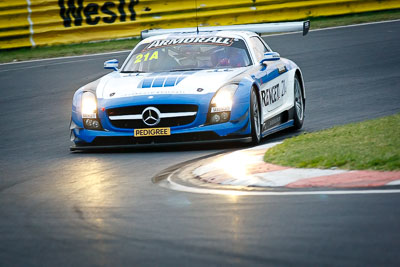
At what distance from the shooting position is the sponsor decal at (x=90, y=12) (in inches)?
894

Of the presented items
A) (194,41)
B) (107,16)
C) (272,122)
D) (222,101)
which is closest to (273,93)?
(272,122)

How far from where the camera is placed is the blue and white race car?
9.86 m

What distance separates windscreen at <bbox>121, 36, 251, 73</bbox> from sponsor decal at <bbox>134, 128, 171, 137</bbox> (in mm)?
1266

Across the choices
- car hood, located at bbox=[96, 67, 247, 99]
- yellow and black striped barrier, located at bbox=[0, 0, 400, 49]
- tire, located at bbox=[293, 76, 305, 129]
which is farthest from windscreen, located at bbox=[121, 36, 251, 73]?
yellow and black striped barrier, located at bbox=[0, 0, 400, 49]

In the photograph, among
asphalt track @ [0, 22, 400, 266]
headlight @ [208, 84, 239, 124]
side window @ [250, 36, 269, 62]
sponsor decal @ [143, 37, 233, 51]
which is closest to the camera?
asphalt track @ [0, 22, 400, 266]

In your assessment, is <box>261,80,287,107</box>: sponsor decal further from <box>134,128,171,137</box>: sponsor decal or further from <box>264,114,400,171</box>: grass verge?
<box>134,128,171,137</box>: sponsor decal

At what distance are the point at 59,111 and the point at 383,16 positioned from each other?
12.4 meters

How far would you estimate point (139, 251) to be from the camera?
527 centimetres

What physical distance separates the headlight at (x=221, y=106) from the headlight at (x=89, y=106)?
131cm

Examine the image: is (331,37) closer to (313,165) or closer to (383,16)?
(383,16)

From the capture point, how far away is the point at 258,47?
38.5 ft

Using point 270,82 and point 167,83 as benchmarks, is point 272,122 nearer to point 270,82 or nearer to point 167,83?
point 270,82

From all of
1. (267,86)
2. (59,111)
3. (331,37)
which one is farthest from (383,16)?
(267,86)

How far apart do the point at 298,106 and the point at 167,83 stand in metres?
2.35
